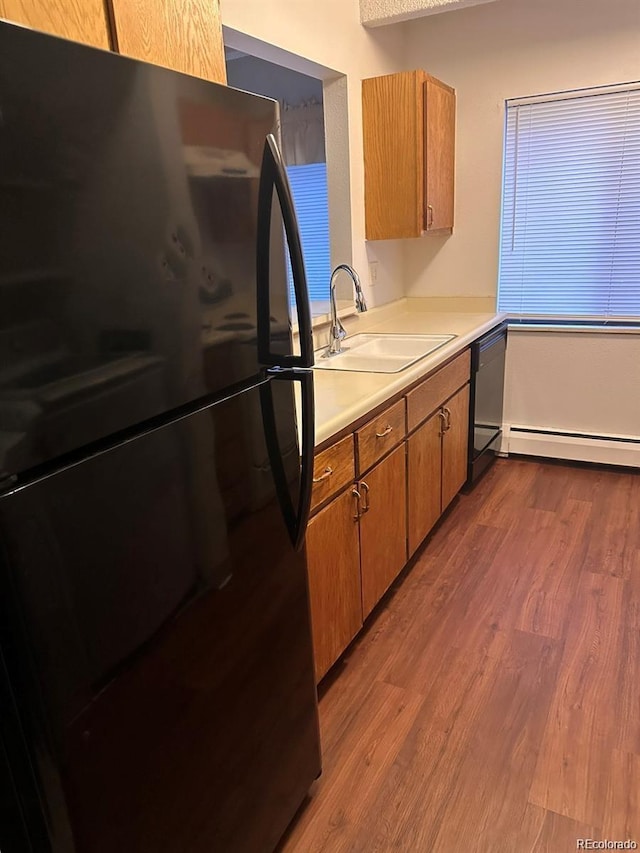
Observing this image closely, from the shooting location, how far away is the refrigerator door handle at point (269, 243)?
3.72 feet

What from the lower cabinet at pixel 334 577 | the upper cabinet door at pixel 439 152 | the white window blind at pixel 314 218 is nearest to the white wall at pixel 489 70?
the upper cabinet door at pixel 439 152

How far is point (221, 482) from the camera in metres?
1.10

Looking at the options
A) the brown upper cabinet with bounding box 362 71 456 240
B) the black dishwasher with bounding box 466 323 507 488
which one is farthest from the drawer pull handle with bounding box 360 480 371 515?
the brown upper cabinet with bounding box 362 71 456 240

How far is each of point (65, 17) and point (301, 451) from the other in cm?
89

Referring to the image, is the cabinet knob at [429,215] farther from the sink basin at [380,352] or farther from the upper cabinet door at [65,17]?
the upper cabinet door at [65,17]

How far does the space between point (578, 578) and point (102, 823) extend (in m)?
2.16

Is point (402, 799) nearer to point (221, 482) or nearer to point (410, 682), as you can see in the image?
point (410, 682)

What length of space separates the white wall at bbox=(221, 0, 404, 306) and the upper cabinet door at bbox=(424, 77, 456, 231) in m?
0.32

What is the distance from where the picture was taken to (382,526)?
7.17 feet

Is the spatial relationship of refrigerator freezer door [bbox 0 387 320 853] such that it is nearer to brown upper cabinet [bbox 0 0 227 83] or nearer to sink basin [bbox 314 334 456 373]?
brown upper cabinet [bbox 0 0 227 83]

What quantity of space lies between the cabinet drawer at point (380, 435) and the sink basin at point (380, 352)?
21 centimetres

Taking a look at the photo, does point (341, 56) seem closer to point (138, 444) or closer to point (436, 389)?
point (436, 389)

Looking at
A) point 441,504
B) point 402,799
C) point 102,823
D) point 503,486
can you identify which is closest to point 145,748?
point 102,823

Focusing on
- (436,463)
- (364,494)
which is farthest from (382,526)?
(436,463)
